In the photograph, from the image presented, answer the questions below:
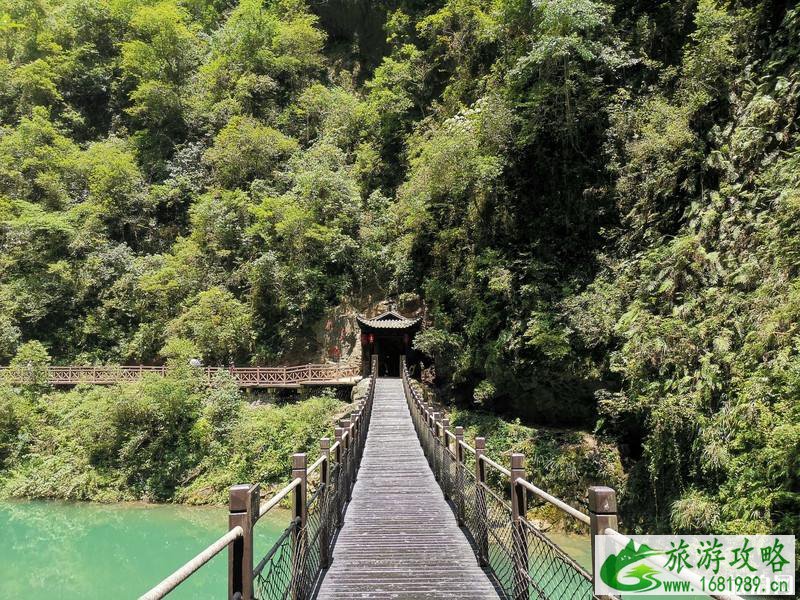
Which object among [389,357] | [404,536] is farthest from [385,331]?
[404,536]

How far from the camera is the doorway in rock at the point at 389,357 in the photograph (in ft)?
69.1

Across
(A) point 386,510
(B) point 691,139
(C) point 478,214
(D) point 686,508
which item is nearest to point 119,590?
(A) point 386,510

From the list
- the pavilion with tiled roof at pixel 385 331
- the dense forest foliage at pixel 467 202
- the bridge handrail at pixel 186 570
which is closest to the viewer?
the bridge handrail at pixel 186 570

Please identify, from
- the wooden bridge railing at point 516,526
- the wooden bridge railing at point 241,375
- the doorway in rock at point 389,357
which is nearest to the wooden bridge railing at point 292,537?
the wooden bridge railing at point 516,526

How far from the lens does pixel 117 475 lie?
14.6m

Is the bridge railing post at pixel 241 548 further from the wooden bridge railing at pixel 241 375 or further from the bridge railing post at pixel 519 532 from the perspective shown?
the wooden bridge railing at pixel 241 375

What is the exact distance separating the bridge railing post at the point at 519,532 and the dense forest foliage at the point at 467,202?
16.4 ft

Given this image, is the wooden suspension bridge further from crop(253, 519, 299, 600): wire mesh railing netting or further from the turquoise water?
the turquoise water

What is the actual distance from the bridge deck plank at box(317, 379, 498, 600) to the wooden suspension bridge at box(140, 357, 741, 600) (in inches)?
0.5

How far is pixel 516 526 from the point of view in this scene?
3.64 m

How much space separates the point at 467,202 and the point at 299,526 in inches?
526

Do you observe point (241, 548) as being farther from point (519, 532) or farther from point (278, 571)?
point (519, 532)

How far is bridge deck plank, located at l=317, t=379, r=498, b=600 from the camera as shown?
13.8 ft

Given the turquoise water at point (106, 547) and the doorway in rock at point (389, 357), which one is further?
the doorway in rock at point (389, 357)
